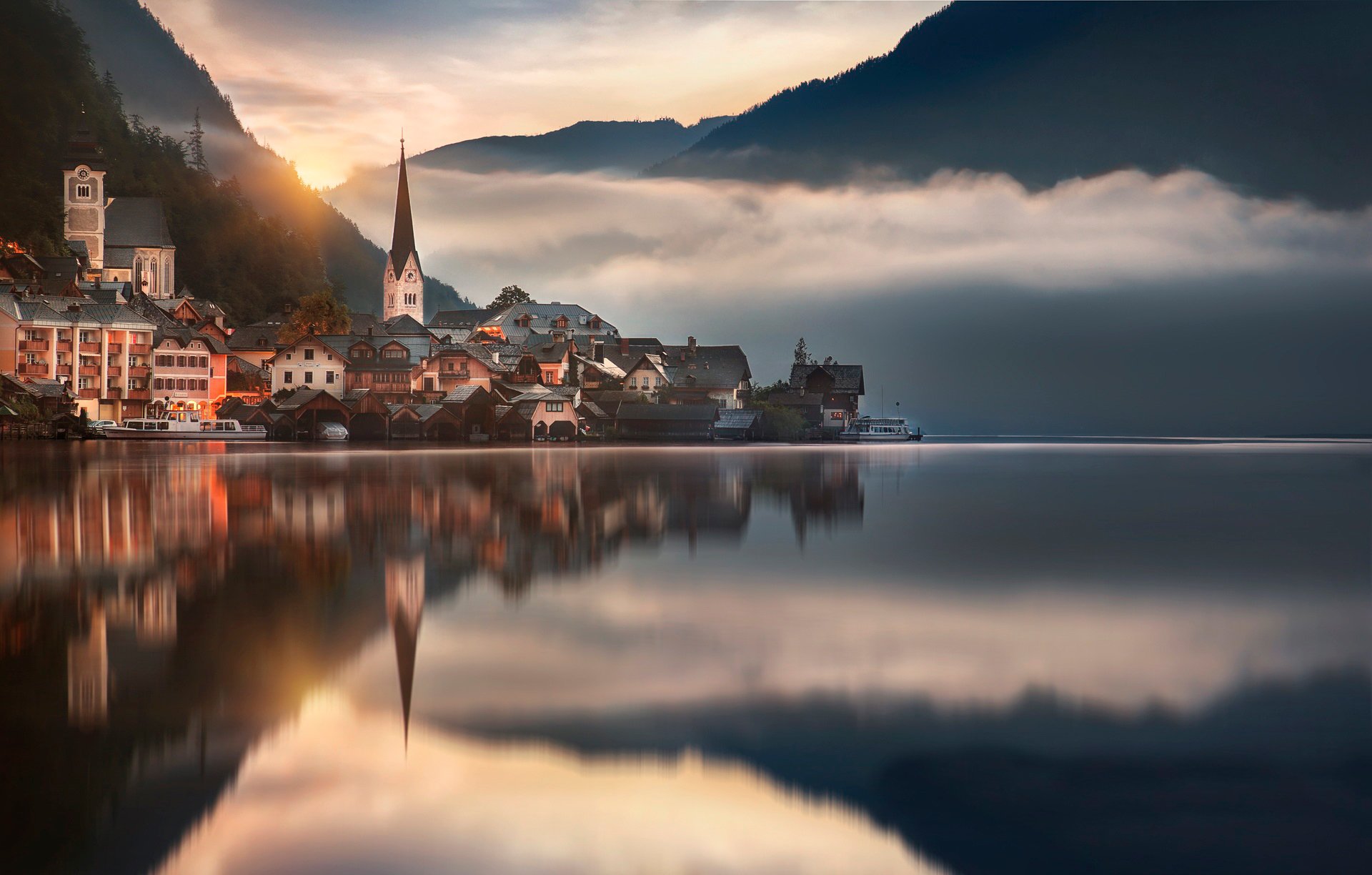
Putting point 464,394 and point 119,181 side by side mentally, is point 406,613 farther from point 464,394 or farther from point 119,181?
point 119,181

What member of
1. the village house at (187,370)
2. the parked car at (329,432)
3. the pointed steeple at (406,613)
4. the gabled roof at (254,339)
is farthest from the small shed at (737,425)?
the pointed steeple at (406,613)

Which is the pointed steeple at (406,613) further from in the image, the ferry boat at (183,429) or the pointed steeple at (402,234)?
the pointed steeple at (402,234)

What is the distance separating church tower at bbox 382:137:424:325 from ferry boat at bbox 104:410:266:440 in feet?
239

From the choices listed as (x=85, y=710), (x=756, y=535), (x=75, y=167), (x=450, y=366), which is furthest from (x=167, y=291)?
(x=85, y=710)

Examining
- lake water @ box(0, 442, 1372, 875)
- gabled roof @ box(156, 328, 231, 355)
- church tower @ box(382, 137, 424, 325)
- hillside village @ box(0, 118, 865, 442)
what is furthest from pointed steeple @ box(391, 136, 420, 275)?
lake water @ box(0, 442, 1372, 875)

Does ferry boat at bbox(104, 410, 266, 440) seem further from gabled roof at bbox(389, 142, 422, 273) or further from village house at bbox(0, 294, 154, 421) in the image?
gabled roof at bbox(389, 142, 422, 273)

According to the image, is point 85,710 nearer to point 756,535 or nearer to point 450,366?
point 756,535

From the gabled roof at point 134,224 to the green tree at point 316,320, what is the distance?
23.2m

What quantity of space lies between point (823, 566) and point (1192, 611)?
5.85 m

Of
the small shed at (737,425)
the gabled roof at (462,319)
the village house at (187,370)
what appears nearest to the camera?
the village house at (187,370)

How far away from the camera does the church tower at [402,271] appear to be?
163750 mm

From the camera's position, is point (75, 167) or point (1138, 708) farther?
point (75, 167)

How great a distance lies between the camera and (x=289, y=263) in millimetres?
136000

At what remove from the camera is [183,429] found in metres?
87.4
